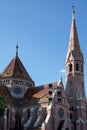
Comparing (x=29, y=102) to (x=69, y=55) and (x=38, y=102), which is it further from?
(x=69, y=55)

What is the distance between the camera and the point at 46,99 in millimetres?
83438

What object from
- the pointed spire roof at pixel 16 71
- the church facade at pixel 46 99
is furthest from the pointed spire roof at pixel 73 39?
the pointed spire roof at pixel 16 71

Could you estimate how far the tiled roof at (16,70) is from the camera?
302ft

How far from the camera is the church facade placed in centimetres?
8181

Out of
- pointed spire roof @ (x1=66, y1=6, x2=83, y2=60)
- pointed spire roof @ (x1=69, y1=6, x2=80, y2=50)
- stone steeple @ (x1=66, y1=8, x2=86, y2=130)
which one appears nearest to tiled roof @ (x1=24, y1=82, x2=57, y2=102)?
stone steeple @ (x1=66, y1=8, x2=86, y2=130)

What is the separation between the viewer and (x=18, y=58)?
324ft

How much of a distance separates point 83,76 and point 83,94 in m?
4.93

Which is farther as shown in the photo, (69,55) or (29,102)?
(69,55)

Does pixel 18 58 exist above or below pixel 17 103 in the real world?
above

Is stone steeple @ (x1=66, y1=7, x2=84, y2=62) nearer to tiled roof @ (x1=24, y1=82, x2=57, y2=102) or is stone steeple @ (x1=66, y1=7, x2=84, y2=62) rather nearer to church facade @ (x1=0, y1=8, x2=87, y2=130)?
church facade @ (x1=0, y1=8, x2=87, y2=130)

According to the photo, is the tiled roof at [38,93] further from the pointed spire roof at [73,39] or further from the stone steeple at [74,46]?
the pointed spire roof at [73,39]

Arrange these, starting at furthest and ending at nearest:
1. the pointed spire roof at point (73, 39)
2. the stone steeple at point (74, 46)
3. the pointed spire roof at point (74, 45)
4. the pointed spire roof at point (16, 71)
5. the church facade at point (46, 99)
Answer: the pointed spire roof at point (73, 39) < the pointed spire roof at point (74, 45) < the stone steeple at point (74, 46) < the pointed spire roof at point (16, 71) < the church facade at point (46, 99)

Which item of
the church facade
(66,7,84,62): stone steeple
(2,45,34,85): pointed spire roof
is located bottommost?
the church facade

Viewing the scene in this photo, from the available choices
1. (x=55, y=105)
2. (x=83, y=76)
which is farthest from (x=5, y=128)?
(x=83, y=76)
